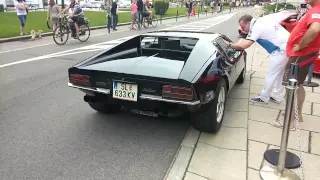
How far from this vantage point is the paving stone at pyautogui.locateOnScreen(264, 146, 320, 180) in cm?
298

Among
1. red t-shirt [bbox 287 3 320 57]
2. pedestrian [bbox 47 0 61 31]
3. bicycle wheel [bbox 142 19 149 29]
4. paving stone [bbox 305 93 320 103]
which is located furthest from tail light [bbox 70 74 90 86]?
bicycle wheel [bbox 142 19 149 29]

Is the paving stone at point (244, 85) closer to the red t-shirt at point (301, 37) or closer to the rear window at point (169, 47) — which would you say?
the rear window at point (169, 47)

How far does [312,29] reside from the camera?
3244 mm

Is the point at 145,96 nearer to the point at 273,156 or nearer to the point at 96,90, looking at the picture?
the point at 96,90

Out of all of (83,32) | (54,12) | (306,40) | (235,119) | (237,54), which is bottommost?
(235,119)

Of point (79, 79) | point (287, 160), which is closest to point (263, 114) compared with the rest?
point (287, 160)

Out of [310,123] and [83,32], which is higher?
[83,32]

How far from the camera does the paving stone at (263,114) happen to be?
4.37 metres

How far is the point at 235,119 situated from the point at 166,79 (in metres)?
1.60

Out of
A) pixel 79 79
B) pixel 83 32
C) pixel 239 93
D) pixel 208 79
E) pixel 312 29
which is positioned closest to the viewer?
pixel 312 29

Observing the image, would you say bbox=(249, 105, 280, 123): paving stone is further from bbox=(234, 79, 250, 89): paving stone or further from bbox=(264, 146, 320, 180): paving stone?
bbox=(234, 79, 250, 89): paving stone

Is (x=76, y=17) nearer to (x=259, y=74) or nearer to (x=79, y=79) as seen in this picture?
(x=259, y=74)

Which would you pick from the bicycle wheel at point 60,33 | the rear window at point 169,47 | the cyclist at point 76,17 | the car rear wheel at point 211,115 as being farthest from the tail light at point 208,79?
the cyclist at point 76,17

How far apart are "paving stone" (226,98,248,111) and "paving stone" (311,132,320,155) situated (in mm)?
1127
